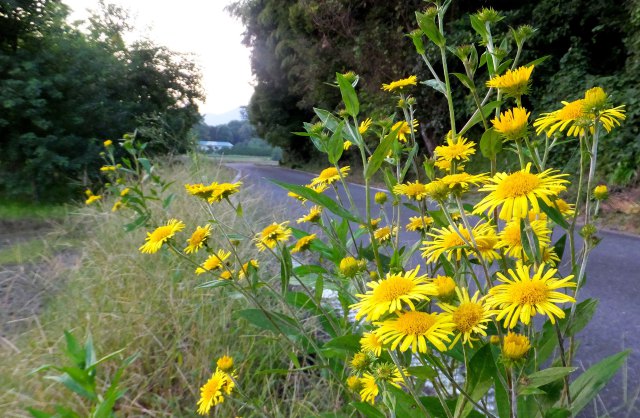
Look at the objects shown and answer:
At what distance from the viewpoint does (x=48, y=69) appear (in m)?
8.38

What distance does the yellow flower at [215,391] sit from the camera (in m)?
1.24

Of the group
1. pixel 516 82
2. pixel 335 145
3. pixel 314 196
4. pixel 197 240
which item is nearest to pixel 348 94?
pixel 335 145

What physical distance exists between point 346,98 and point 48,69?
29.8 feet

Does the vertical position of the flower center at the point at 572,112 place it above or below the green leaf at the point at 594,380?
above

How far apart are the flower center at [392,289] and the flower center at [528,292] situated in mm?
152

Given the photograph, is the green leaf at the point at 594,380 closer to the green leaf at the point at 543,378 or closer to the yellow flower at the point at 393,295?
the green leaf at the point at 543,378

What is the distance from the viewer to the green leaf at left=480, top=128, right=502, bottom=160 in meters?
0.91

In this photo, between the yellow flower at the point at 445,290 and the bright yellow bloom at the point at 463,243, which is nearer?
the yellow flower at the point at 445,290

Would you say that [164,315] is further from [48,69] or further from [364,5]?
[364,5]

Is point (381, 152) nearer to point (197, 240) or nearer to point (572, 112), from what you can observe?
point (572, 112)

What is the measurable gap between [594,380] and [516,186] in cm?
41

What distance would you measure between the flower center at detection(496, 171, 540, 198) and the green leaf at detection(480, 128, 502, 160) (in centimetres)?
17

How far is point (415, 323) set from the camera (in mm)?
708

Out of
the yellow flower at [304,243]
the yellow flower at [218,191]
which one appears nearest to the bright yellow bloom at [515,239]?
the yellow flower at [304,243]
